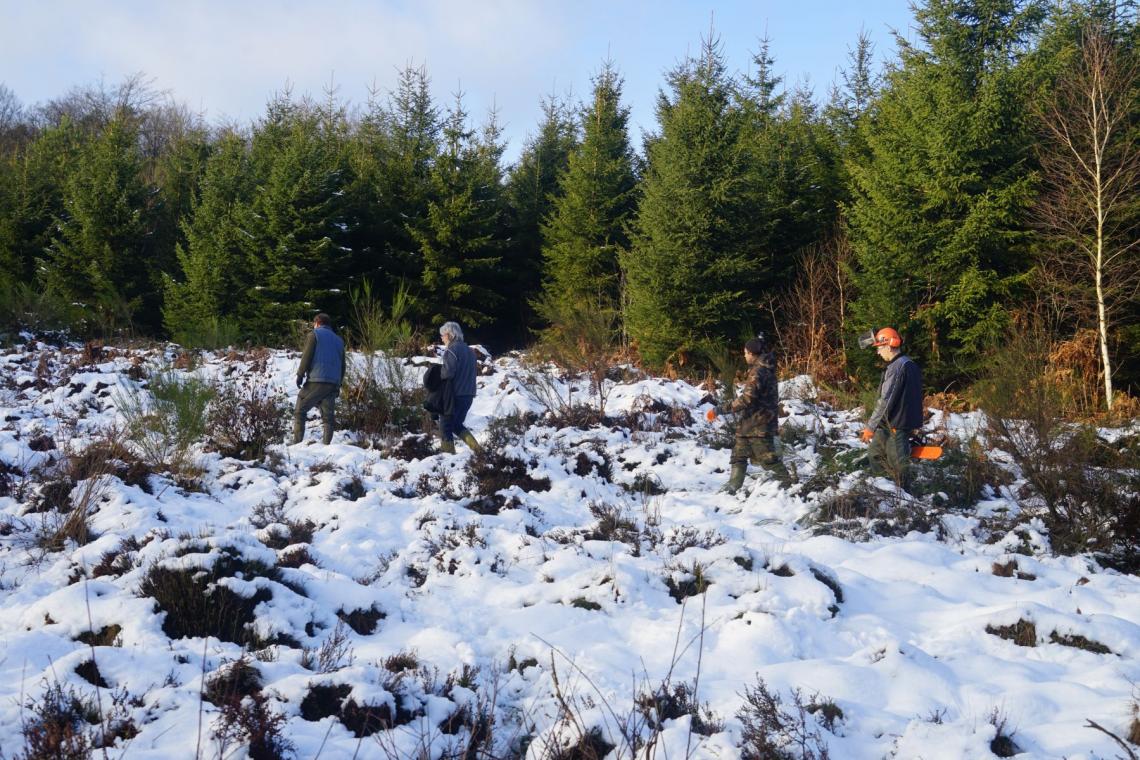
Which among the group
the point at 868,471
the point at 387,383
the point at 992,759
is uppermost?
the point at 387,383

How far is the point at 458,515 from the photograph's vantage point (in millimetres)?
7867

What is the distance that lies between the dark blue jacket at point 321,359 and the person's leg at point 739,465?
5.35 metres

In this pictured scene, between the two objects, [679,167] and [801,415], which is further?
[679,167]

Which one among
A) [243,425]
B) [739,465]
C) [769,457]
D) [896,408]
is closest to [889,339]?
[896,408]

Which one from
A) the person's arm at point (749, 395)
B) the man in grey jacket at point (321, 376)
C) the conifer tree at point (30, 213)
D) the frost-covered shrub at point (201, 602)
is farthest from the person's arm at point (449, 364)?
the conifer tree at point (30, 213)

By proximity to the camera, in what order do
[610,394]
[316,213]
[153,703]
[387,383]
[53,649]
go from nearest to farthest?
[153,703]
[53,649]
[387,383]
[610,394]
[316,213]

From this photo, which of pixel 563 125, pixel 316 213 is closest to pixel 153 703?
pixel 316 213

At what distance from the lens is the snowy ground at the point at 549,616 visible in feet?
12.7

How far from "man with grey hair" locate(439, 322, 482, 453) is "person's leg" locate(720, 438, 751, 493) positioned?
333 cm

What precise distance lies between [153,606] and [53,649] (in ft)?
2.00

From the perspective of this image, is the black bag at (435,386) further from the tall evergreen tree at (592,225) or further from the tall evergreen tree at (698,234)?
the tall evergreen tree at (592,225)

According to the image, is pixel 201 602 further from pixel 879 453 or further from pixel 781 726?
pixel 879 453

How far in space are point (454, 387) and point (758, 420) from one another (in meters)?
3.88

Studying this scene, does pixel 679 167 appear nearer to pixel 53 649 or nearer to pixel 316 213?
pixel 316 213
